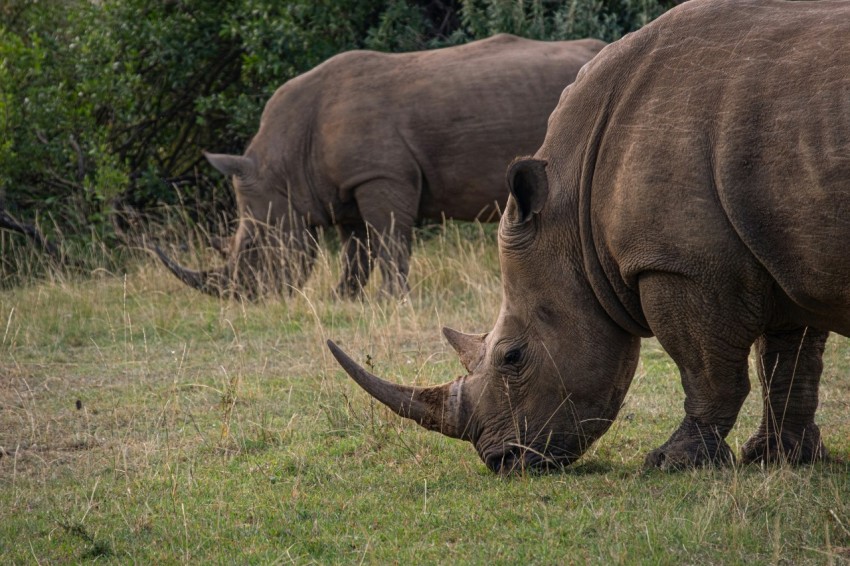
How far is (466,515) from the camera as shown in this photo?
4.95m

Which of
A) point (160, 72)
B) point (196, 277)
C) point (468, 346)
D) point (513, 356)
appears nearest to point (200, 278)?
point (196, 277)

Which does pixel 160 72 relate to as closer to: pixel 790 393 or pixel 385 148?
pixel 385 148

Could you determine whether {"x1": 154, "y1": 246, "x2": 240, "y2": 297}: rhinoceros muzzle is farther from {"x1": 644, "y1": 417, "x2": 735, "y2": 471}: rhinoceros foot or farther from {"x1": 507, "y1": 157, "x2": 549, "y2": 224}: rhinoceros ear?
{"x1": 644, "y1": 417, "x2": 735, "y2": 471}: rhinoceros foot

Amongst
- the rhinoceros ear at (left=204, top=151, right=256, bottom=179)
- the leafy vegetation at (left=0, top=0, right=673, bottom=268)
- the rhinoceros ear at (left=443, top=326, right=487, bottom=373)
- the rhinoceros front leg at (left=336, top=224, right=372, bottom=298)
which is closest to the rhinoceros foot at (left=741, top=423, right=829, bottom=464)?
the rhinoceros ear at (left=443, top=326, right=487, bottom=373)

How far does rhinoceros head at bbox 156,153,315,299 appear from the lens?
1089 cm

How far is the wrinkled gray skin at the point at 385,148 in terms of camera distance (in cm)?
1071

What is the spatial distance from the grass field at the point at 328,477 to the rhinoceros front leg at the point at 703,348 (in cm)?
14

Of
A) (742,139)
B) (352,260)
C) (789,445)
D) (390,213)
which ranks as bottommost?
(352,260)

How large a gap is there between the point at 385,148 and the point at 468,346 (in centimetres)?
533

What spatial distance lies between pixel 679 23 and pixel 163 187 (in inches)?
403

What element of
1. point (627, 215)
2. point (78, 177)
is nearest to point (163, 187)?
point (78, 177)

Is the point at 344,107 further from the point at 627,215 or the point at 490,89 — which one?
the point at 627,215

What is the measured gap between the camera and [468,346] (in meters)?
5.71

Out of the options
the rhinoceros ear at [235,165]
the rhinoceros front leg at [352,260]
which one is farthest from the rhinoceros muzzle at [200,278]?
the rhinoceros front leg at [352,260]
